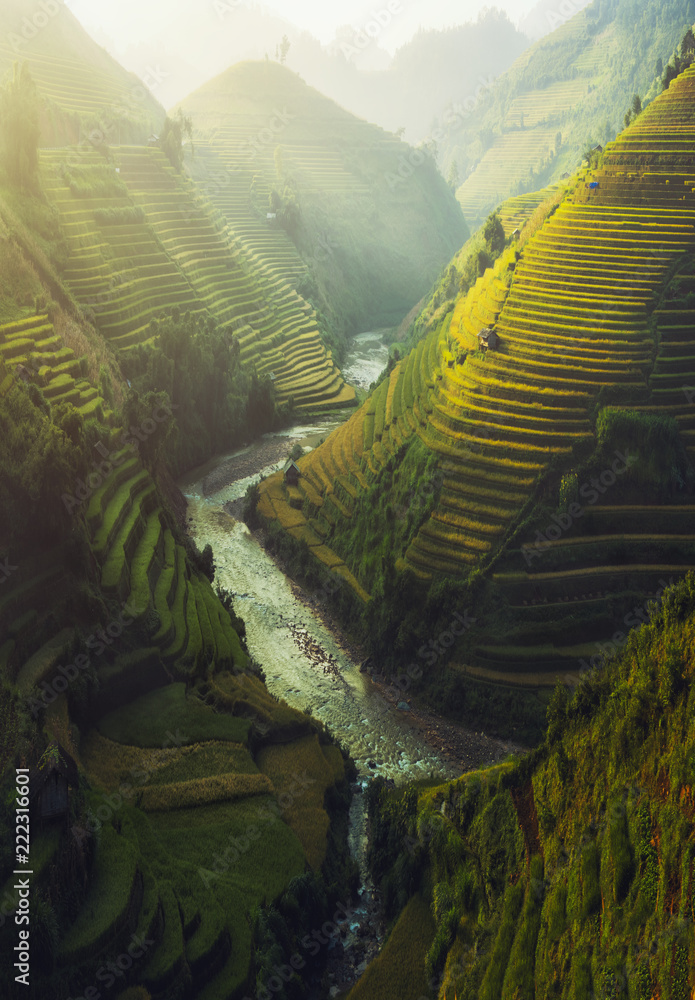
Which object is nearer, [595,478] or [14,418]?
[14,418]

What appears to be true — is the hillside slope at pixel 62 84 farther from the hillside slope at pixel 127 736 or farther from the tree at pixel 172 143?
the hillside slope at pixel 127 736

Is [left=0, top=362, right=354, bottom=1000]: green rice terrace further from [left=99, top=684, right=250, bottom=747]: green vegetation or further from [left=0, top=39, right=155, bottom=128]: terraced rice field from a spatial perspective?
[left=0, top=39, right=155, bottom=128]: terraced rice field

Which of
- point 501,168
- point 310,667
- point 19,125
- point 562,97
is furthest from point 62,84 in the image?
point 562,97

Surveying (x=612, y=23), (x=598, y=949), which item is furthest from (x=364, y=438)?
(x=612, y=23)

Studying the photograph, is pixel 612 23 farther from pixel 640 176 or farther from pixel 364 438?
pixel 364 438

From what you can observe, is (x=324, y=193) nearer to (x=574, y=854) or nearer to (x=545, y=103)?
(x=545, y=103)

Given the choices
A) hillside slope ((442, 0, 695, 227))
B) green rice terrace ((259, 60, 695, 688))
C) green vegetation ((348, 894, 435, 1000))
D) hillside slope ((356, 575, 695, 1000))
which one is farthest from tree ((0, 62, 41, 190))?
hillside slope ((442, 0, 695, 227))
